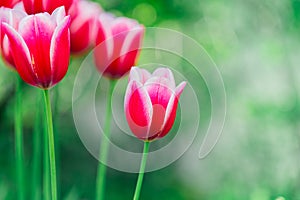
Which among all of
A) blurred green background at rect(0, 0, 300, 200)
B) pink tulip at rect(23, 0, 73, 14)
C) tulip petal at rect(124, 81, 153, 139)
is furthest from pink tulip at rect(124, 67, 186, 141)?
blurred green background at rect(0, 0, 300, 200)

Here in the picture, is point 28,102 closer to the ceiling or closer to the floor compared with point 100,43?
closer to the floor

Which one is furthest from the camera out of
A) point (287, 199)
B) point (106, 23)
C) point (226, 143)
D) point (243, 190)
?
point (226, 143)

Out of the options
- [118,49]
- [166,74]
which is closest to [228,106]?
[118,49]

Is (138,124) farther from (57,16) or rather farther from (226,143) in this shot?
(226,143)

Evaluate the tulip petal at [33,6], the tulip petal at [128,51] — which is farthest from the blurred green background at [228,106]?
the tulip petal at [33,6]

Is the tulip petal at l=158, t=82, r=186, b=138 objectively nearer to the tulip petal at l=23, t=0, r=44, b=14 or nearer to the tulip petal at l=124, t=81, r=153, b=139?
the tulip petal at l=124, t=81, r=153, b=139

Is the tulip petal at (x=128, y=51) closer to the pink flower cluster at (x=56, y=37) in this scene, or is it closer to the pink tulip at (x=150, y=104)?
the pink flower cluster at (x=56, y=37)

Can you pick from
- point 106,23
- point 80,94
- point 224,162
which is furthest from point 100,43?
point 224,162
